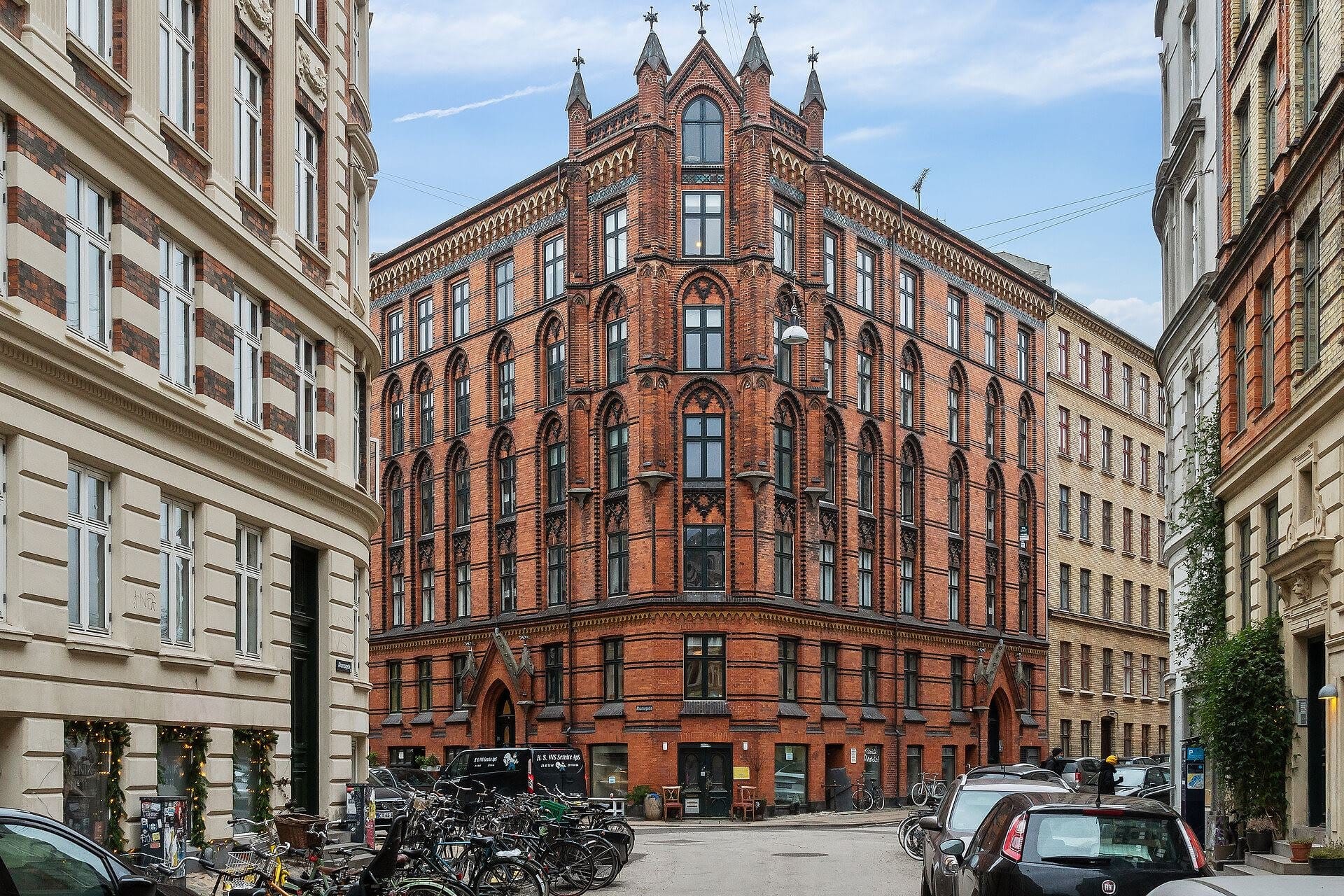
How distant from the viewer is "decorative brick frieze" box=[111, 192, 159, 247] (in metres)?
17.8

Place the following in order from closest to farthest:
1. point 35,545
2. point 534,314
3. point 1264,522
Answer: point 35,545, point 1264,522, point 534,314

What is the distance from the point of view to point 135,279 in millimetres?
18047

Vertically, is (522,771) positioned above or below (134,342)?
below

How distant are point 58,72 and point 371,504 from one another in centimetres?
1232

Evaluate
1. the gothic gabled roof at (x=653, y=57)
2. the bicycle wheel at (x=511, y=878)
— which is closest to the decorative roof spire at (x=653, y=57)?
the gothic gabled roof at (x=653, y=57)

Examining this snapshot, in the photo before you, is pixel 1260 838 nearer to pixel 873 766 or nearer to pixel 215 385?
pixel 215 385

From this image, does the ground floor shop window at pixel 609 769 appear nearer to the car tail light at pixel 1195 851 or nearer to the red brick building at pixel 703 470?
the red brick building at pixel 703 470

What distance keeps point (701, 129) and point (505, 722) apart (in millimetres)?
19896

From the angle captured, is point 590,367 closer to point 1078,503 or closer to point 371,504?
point 371,504

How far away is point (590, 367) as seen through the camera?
47.8 metres

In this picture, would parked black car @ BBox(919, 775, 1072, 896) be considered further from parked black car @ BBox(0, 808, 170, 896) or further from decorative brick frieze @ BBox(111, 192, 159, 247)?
decorative brick frieze @ BBox(111, 192, 159, 247)

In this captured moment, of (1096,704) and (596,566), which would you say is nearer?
(596,566)

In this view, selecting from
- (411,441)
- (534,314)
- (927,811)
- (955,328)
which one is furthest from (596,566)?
(927,811)

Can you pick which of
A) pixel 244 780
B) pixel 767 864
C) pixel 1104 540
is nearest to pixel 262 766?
pixel 244 780
